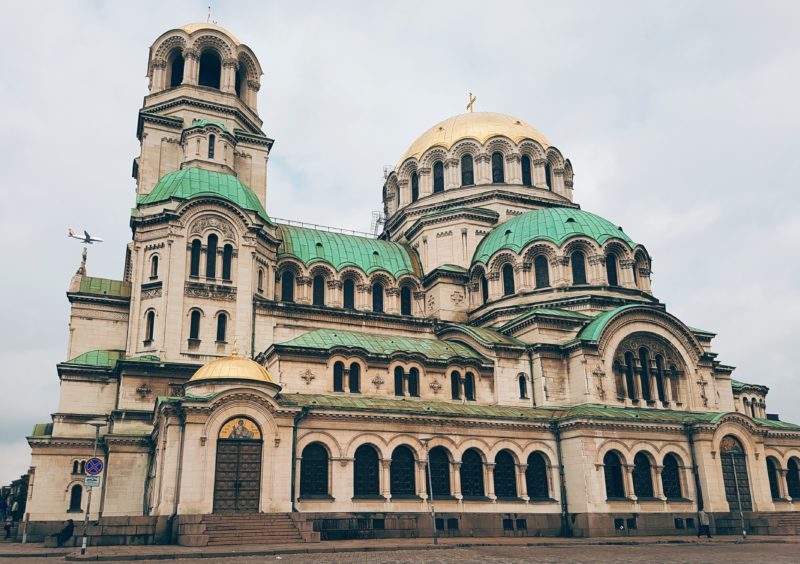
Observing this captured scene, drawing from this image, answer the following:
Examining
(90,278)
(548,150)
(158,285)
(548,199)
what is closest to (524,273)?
(548,199)

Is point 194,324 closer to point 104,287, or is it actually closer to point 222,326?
point 222,326

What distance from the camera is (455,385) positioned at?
43406 mm

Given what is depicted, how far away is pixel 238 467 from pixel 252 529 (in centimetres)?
326

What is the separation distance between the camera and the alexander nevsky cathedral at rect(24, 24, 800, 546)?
112 feet

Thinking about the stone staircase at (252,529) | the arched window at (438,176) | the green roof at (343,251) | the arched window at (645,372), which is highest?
the arched window at (438,176)

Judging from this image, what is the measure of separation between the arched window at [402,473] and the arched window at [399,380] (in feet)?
15.7

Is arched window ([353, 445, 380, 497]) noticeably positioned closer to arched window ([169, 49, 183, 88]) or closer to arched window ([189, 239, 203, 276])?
arched window ([189, 239, 203, 276])

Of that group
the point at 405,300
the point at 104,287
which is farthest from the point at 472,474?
the point at 104,287

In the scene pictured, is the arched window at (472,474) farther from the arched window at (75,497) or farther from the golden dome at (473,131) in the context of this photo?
the golden dome at (473,131)

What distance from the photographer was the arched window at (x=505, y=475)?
3903cm

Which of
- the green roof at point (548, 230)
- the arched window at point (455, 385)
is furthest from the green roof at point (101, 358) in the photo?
the green roof at point (548, 230)

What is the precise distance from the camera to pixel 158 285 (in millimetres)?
43688

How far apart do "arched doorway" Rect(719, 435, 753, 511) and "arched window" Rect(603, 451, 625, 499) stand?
6525 mm

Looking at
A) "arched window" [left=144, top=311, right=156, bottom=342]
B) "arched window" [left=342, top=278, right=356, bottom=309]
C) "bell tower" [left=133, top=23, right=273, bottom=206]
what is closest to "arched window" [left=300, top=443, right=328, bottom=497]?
"arched window" [left=144, top=311, right=156, bottom=342]
